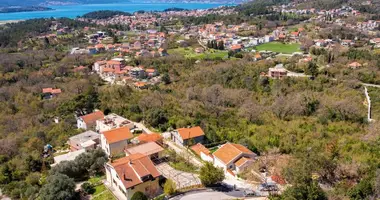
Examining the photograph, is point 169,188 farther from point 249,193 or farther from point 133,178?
point 249,193

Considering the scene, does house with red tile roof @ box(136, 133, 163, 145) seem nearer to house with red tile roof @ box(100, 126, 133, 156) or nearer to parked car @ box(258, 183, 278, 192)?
house with red tile roof @ box(100, 126, 133, 156)

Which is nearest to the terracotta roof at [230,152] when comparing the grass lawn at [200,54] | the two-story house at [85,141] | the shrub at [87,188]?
the shrub at [87,188]

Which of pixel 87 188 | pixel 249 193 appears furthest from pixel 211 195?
pixel 87 188

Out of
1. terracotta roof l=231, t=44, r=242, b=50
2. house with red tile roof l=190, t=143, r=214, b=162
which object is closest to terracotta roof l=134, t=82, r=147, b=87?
house with red tile roof l=190, t=143, r=214, b=162

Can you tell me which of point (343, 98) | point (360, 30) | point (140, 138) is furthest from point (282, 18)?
point (140, 138)

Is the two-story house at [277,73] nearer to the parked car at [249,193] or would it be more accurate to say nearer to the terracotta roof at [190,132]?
the terracotta roof at [190,132]

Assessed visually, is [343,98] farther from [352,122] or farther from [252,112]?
[252,112]

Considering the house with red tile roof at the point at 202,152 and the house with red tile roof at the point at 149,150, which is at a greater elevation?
the house with red tile roof at the point at 149,150
